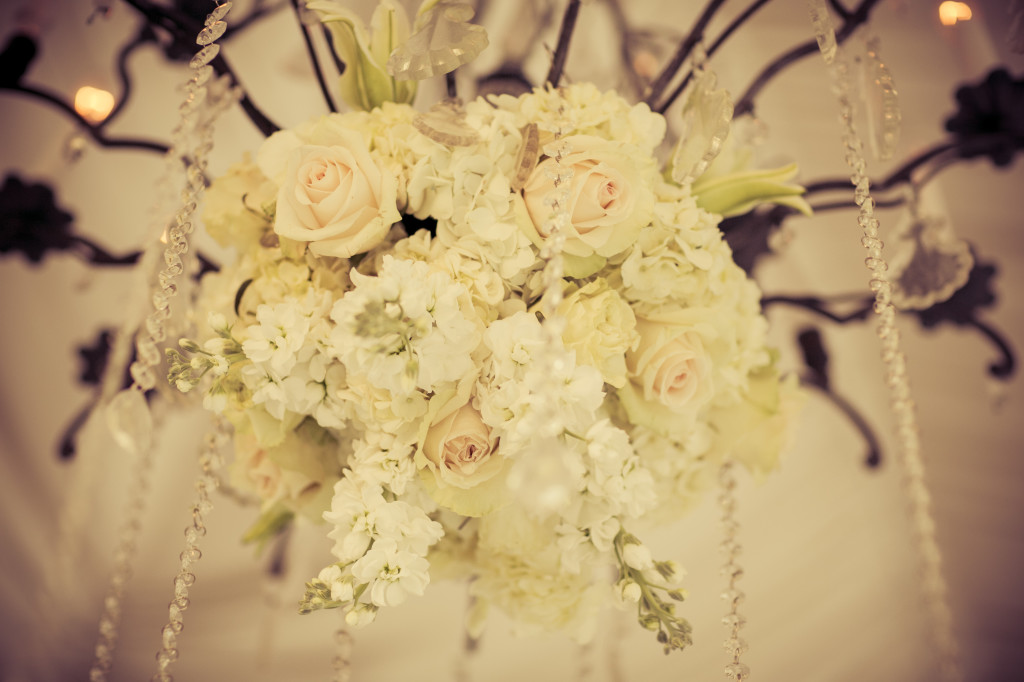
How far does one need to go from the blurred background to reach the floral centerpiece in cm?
58

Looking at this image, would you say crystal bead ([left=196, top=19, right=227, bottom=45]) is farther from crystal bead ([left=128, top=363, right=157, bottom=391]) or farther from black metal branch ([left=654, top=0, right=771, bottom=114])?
black metal branch ([left=654, top=0, right=771, bottom=114])

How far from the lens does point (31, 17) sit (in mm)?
976

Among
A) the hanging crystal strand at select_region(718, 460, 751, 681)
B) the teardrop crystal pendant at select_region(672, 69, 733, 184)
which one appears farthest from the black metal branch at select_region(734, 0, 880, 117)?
the hanging crystal strand at select_region(718, 460, 751, 681)

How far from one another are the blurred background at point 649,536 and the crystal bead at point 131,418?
0.59 meters

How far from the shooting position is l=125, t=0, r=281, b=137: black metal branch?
55 centimetres

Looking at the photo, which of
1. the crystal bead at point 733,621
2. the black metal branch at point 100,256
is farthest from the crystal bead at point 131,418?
the crystal bead at point 733,621


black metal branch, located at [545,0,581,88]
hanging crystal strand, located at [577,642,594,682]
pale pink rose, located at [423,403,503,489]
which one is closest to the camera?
pale pink rose, located at [423,403,503,489]

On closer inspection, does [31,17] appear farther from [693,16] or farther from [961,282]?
[961,282]

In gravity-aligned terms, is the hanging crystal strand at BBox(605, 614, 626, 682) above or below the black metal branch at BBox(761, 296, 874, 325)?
below

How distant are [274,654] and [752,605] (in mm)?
913

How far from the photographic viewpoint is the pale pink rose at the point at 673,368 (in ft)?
1.69

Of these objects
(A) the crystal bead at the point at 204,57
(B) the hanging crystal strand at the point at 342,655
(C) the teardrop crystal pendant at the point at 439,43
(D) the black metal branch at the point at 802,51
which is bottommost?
(B) the hanging crystal strand at the point at 342,655

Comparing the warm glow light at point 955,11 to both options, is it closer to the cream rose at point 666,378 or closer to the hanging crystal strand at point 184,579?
the cream rose at point 666,378

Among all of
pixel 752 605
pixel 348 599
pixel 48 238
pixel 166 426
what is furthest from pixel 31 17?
pixel 752 605
